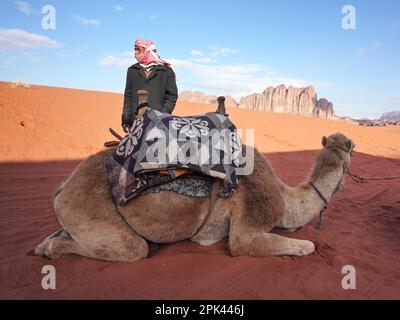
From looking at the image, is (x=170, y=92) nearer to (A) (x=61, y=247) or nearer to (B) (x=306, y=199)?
(B) (x=306, y=199)

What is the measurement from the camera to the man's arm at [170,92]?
4.79 meters

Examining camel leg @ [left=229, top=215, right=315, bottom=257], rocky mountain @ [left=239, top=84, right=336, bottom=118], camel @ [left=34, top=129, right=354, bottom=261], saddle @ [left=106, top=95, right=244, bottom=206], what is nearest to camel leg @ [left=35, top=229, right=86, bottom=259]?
camel @ [left=34, top=129, right=354, bottom=261]

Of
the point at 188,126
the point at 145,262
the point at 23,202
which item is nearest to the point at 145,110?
the point at 188,126

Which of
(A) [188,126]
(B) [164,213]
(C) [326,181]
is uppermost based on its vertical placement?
(A) [188,126]

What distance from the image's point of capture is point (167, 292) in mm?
2879

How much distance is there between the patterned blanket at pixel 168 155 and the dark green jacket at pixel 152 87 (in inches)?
52.8

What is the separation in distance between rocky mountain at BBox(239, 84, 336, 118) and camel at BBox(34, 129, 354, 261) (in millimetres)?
88275

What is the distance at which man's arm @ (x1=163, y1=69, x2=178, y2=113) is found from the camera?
4789 mm

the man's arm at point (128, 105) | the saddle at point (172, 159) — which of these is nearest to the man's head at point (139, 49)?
the man's arm at point (128, 105)

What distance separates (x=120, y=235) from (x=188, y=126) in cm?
126

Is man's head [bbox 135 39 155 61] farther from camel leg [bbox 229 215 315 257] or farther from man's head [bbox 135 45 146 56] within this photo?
camel leg [bbox 229 215 315 257]

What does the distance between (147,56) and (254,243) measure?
2950mm
